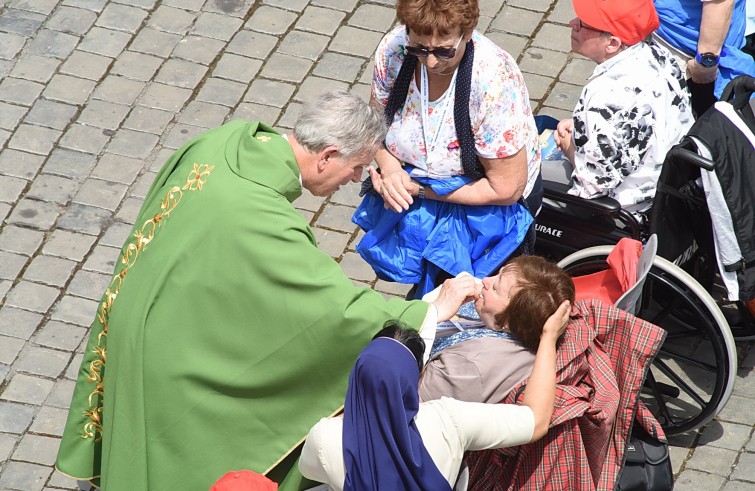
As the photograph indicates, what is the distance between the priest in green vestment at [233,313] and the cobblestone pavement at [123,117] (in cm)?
139

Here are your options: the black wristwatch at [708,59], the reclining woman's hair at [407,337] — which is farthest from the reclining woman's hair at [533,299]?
the black wristwatch at [708,59]

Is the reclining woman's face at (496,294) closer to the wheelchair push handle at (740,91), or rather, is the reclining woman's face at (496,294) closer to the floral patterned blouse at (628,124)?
the floral patterned blouse at (628,124)

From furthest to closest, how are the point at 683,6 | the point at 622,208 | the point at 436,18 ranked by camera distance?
the point at 683,6 < the point at 622,208 < the point at 436,18

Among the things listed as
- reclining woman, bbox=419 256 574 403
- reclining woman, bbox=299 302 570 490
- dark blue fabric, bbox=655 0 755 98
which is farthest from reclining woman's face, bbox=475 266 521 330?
dark blue fabric, bbox=655 0 755 98

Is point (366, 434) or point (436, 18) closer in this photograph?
point (366, 434)

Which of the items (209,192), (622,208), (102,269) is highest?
(209,192)

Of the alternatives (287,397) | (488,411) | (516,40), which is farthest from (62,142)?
(488,411)

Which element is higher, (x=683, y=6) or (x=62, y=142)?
(x=683, y=6)

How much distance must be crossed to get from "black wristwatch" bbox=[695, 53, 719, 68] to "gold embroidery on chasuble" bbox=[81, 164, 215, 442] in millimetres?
2812

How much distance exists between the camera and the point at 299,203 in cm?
582

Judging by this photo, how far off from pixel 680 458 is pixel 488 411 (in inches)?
70.6

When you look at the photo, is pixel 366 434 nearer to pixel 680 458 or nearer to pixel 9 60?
pixel 680 458

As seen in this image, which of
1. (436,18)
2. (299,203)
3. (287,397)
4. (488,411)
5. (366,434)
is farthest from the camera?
(299,203)

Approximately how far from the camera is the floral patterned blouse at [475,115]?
4.04 meters
